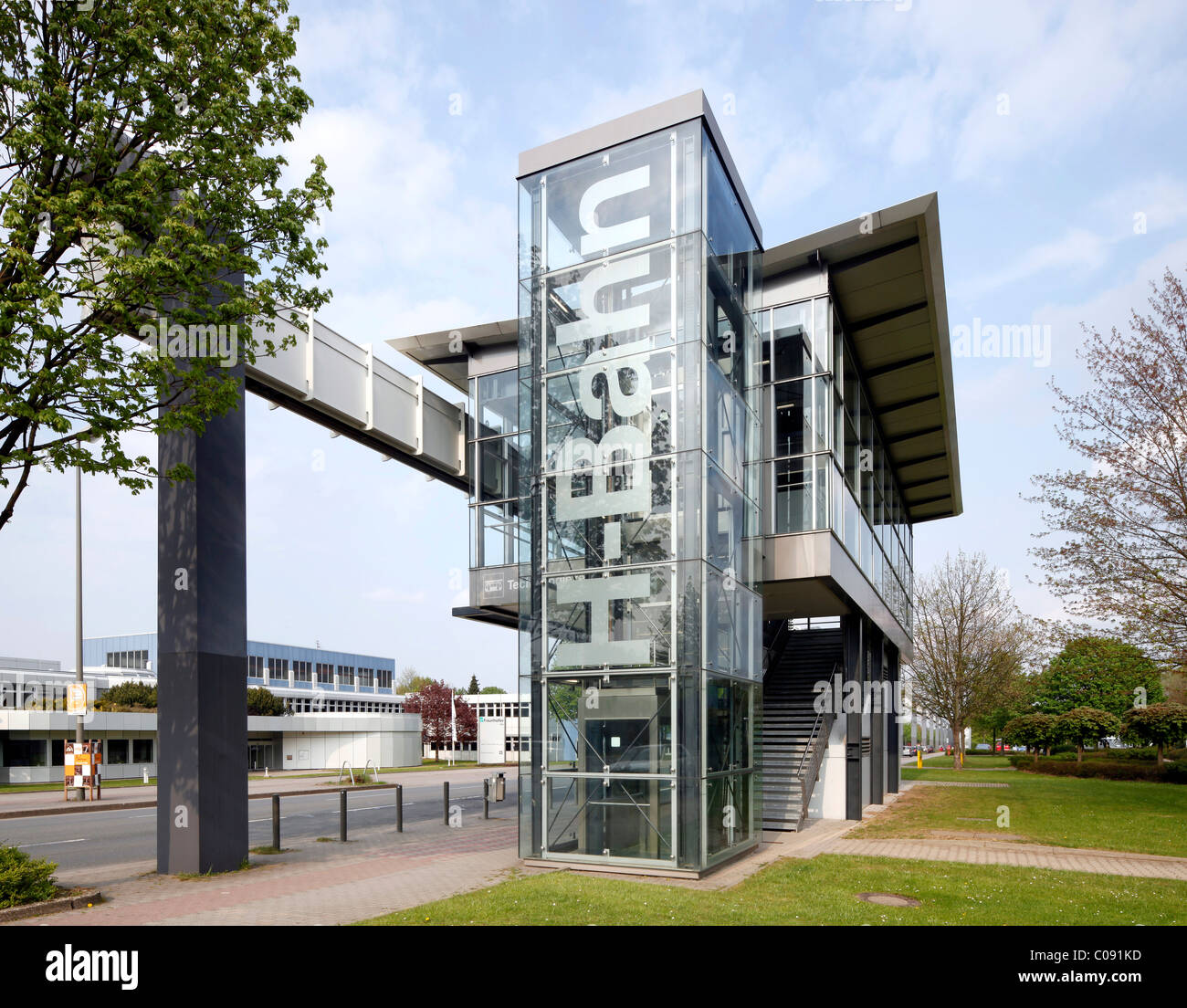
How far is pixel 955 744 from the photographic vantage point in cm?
4984

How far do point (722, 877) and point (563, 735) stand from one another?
2.76 meters

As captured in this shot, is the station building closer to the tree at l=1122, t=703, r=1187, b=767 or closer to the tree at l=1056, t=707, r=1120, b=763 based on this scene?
the tree at l=1122, t=703, r=1187, b=767

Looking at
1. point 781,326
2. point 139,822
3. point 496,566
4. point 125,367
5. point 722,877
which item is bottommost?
point 139,822

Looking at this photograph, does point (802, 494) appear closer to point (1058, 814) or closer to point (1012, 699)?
point (1058, 814)

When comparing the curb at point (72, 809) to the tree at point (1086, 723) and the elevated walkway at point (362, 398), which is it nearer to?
the elevated walkway at point (362, 398)

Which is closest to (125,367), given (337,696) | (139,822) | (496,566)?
(496,566)

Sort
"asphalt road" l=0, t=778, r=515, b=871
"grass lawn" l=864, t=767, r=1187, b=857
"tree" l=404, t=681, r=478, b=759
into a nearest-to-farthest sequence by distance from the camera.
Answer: "asphalt road" l=0, t=778, r=515, b=871 < "grass lawn" l=864, t=767, r=1187, b=857 < "tree" l=404, t=681, r=478, b=759

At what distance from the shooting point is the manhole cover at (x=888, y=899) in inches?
384

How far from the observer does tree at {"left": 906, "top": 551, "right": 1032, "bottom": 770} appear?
47.5 meters

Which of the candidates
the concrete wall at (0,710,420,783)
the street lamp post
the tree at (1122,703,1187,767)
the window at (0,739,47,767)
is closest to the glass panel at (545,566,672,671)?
the street lamp post

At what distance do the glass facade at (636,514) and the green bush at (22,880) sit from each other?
226 inches

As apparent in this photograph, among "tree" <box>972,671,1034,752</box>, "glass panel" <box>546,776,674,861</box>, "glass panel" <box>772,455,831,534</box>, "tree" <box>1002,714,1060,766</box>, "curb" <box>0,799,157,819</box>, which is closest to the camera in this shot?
"glass panel" <box>546,776,674,861</box>

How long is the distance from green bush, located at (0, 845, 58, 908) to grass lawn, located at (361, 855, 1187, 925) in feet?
12.2
